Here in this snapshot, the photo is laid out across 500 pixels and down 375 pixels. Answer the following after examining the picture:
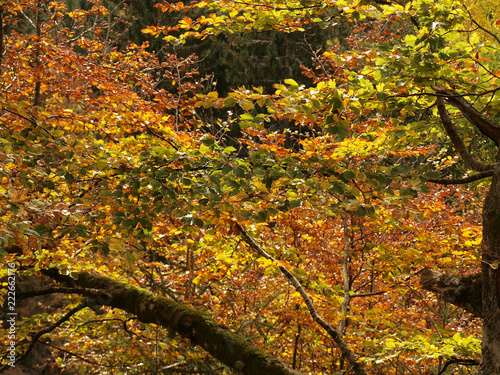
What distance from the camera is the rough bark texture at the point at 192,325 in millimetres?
3529

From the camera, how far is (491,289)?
10.5ft

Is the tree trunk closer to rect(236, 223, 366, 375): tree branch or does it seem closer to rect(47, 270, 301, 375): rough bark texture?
rect(236, 223, 366, 375): tree branch

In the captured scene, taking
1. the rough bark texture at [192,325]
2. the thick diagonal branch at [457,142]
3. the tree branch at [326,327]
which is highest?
the thick diagonal branch at [457,142]

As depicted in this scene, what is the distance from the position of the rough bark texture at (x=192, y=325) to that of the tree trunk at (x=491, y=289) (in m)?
1.43

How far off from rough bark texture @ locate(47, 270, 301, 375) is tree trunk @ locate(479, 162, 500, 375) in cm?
143

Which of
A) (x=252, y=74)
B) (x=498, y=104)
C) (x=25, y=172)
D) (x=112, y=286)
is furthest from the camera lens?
(x=252, y=74)

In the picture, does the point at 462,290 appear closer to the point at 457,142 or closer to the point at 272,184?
the point at 457,142

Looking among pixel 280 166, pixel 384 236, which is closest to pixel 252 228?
pixel 280 166

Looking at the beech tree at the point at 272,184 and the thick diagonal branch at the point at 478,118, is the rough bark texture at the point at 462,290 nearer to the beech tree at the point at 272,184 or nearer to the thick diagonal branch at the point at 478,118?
the beech tree at the point at 272,184

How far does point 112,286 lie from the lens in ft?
15.7

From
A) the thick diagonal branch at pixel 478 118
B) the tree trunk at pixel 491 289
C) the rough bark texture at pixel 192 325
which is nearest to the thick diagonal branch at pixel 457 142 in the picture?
the thick diagonal branch at pixel 478 118

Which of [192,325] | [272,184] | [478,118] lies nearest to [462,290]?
[478,118]

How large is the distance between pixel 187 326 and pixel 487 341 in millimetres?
2499

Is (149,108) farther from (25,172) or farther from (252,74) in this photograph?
(252,74)
